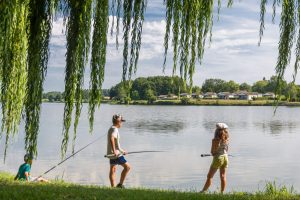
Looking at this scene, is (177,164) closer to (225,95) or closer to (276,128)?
(276,128)

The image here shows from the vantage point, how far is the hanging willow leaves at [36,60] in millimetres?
3184

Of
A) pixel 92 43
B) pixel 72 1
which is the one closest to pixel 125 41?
→ pixel 92 43

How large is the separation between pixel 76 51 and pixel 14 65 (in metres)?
0.54

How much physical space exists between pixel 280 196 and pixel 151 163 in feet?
64.0

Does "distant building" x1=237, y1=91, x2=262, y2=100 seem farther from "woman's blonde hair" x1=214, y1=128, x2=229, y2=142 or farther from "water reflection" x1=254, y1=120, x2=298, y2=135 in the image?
"woman's blonde hair" x1=214, y1=128, x2=229, y2=142

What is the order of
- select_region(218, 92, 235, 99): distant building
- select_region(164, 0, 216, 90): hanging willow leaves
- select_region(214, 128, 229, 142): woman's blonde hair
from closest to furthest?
select_region(164, 0, 216, 90): hanging willow leaves → select_region(214, 128, 229, 142): woman's blonde hair → select_region(218, 92, 235, 99): distant building

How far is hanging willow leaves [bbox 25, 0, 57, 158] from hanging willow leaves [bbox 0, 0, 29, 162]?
66mm

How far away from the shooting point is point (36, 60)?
10.5ft

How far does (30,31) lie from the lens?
3.25 meters

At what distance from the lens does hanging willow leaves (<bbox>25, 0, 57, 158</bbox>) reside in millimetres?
3184

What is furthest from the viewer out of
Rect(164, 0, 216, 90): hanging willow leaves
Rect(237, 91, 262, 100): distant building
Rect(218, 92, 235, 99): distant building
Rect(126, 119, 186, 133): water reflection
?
Rect(218, 92, 235, 99): distant building

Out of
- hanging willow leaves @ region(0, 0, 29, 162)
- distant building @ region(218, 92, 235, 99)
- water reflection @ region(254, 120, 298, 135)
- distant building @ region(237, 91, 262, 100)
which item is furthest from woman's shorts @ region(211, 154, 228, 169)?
distant building @ region(218, 92, 235, 99)

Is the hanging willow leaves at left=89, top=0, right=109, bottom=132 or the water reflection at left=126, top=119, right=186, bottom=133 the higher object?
the hanging willow leaves at left=89, top=0, right=109, bottom=132

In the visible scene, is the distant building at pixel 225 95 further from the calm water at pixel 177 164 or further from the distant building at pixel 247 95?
the calm water at pixel 177 164
